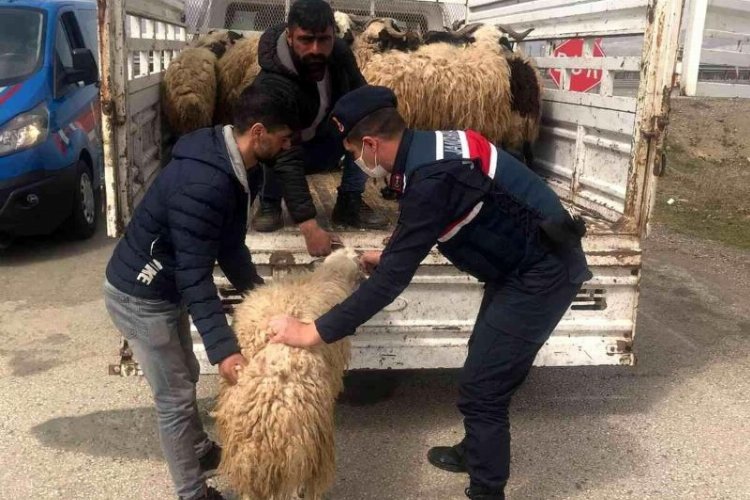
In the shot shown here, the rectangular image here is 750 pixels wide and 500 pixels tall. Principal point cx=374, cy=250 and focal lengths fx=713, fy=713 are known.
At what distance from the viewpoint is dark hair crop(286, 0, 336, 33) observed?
375cm

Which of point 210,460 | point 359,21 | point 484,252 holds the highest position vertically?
point 359,21

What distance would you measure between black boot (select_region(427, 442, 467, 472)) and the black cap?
1.83 m

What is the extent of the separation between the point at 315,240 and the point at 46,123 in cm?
420

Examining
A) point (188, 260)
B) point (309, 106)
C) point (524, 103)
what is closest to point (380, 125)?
point (188, 260)

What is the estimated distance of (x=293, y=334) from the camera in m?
2.66

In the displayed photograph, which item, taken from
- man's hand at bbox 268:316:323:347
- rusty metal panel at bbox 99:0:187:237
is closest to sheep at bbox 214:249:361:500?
man's hand at bbox 268:316:323:347

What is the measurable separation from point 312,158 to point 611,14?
2.12 metres

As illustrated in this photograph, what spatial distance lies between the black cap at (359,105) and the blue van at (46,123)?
469cm

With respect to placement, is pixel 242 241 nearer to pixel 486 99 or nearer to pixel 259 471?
pixel 259 471

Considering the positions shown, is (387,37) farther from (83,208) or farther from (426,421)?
(83,208)

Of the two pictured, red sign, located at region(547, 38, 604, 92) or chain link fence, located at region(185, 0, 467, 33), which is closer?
red sign, located at region(547, 38, 604, 92)

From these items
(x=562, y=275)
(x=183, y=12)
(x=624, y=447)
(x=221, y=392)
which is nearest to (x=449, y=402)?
(x=624, y=447)

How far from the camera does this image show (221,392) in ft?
9.18

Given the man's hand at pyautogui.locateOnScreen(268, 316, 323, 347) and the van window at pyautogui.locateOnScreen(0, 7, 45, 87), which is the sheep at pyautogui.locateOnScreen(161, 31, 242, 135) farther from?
the man's hand at pyautogui.locateOnScreen(268, 316, 323, 347)
